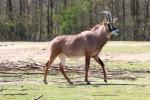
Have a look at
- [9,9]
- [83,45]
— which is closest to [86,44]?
[83,45]

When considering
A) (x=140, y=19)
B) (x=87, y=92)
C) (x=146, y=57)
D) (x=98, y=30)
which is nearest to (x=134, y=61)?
(x=146, y=57)

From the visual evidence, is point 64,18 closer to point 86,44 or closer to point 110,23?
point 110,23

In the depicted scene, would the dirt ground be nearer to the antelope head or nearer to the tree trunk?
the antelope head

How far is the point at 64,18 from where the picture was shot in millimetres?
72125

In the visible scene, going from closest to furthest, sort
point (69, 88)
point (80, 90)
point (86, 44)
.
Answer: point (80, 90), point (69, 88), point (86, 44)

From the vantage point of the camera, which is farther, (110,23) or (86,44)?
(110,23)

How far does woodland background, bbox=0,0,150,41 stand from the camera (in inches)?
2835

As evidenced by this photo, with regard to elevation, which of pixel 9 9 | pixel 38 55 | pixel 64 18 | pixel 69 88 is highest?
pixel 69 88

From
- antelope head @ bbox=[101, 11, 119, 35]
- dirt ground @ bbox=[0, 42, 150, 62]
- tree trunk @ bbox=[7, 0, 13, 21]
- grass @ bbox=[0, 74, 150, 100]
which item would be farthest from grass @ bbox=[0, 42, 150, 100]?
tree trunk @ bbox=[7, 0, 13, 21]

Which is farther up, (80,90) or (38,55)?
(80,90)

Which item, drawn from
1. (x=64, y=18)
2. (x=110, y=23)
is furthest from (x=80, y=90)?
(x=64, y=18)

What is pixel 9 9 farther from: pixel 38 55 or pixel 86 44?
pixel 86 44

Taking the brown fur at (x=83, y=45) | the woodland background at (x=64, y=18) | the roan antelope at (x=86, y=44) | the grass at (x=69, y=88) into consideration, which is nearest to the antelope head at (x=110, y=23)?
the roan antelope at (x=86, y=44)

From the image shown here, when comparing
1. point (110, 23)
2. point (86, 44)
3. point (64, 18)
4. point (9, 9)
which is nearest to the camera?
point (86, 44)
